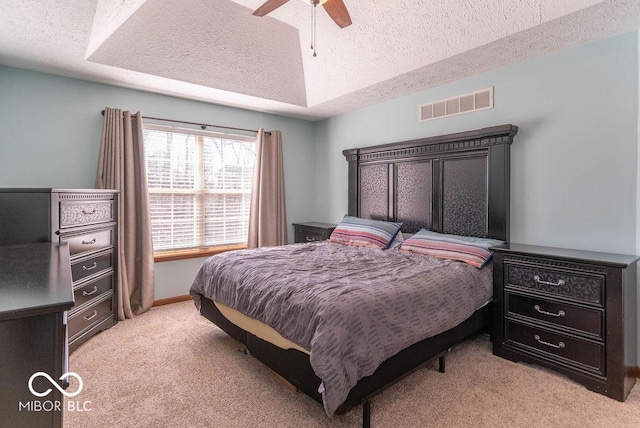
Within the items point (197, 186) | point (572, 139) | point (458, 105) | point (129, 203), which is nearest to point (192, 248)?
point (197, 186)

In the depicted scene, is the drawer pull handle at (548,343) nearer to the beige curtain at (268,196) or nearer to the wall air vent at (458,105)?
the wall air vent at (458,105)

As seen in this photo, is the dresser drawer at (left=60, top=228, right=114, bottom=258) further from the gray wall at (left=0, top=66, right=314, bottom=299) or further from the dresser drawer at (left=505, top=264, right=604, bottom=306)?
the dresser drawer at (left=505, top=264, right=604, bottom=306)

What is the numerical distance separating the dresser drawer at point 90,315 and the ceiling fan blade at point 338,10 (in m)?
2.95

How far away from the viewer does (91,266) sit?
2762 millimetres

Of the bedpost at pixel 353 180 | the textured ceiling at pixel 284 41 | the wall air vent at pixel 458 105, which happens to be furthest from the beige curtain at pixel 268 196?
the wall air vent at pixel 458 105

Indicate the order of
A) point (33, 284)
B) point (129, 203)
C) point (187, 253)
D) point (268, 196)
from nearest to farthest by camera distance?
point (33, 284), point (129, 203), point (187, 253), point (268, 196)

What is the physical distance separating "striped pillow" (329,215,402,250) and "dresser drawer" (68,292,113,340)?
7.80ft

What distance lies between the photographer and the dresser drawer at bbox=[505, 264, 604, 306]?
6.80ft

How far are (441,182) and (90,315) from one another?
139 inches

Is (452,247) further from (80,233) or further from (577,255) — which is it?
(80,233)

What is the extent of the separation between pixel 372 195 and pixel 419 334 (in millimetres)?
2388

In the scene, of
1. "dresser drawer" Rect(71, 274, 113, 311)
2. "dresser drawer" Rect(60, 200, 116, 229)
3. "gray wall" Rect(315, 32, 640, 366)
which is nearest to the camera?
"gray wall" Rect(315, 32, 640, 366)

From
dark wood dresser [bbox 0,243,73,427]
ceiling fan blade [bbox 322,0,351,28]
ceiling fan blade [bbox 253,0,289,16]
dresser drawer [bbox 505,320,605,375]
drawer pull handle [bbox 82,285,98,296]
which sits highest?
ceiling fan blade [bbox 253,0,289,16]

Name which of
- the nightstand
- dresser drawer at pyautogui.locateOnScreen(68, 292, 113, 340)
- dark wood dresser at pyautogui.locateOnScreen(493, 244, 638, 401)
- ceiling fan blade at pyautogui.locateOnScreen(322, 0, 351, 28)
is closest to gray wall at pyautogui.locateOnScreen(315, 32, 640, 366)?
dark wood dresser at pyautogui.locateOnScreen(493, 244, 638, 401)
